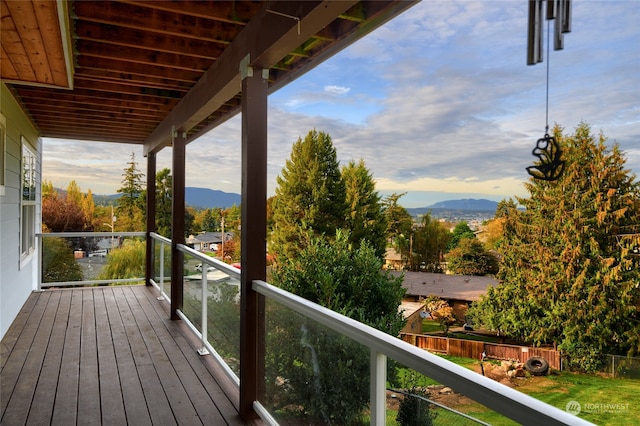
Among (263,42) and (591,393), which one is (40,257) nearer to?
(263,42)

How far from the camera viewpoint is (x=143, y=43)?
329 cm

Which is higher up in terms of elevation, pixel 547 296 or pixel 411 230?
pixel 411 230

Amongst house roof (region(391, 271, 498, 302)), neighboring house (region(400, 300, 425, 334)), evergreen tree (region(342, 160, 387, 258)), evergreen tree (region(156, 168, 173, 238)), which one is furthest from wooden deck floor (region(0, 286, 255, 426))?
house roof (region(391, 271, 498, 302))

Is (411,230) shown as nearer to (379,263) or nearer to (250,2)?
(379,263)

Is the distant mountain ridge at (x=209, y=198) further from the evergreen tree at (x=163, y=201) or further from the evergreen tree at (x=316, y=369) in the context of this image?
the evergreen tree at (x=316, y=369)

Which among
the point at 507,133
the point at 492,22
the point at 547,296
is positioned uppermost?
the point at 492,22

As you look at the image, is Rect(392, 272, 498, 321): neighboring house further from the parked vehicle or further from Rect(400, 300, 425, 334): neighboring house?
the parked vehicle

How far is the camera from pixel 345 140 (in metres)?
45.3

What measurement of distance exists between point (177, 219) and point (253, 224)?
3083mm

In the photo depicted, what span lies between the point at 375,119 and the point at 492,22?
13585mm

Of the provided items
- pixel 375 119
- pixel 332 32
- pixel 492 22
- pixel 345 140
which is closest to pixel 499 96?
pixel 492 22

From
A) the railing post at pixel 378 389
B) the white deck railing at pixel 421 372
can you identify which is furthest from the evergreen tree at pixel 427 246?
the railing post at pixel 378 389

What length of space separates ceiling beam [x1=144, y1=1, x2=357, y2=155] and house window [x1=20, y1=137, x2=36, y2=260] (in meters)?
3.42

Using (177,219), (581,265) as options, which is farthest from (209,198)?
(177,219)
